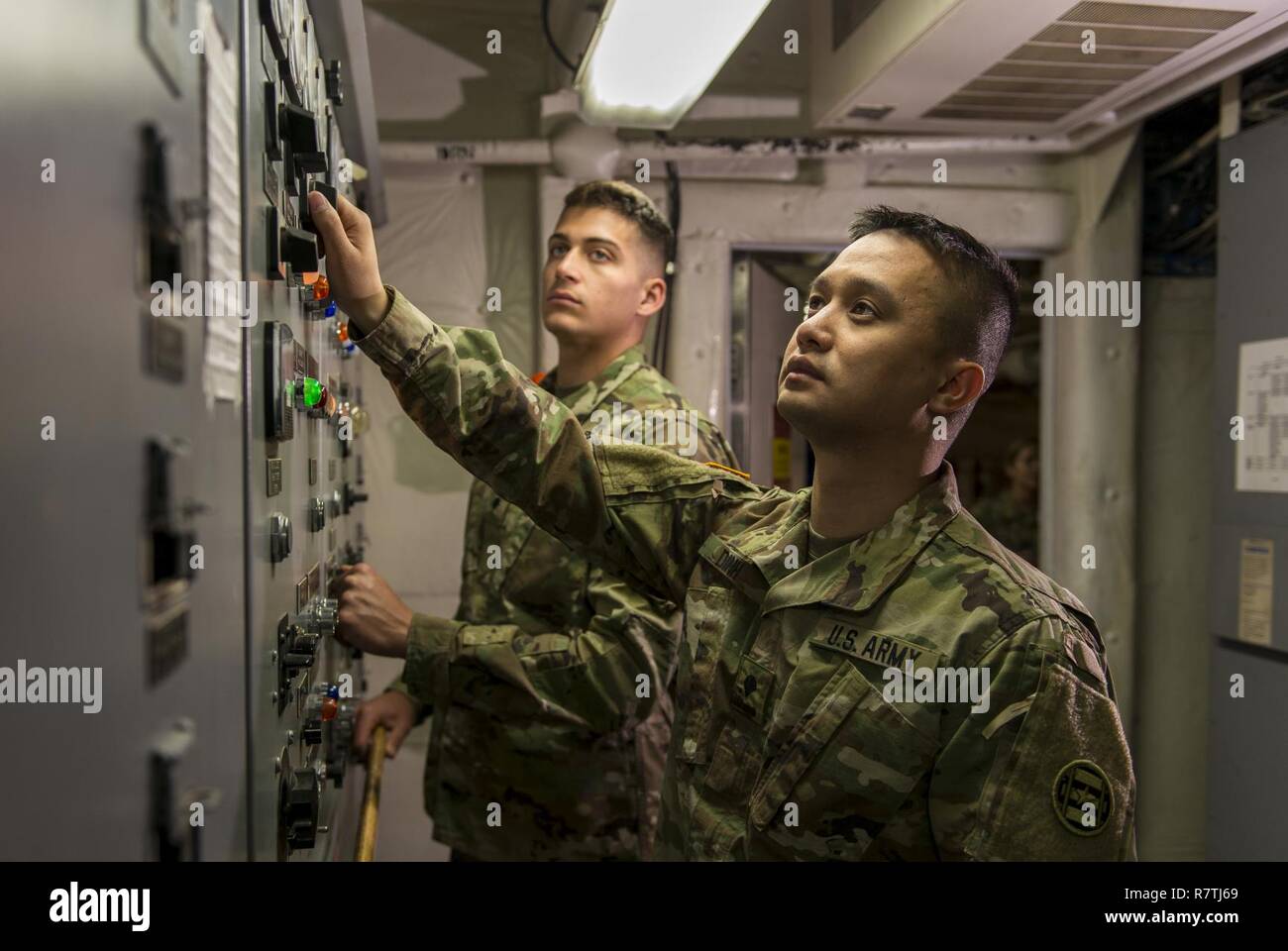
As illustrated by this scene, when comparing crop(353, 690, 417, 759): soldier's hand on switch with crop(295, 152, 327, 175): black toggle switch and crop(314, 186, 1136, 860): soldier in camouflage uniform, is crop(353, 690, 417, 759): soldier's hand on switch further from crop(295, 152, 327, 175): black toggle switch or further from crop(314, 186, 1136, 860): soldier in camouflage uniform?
crop(295, 152, 327, 175): black toggle switch

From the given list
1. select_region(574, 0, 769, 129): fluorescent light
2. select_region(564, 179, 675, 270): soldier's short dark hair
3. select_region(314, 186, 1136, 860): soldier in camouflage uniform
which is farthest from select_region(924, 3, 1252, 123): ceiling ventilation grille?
select_region(314, 186, 1136, 860): soldier in camouflage uniform

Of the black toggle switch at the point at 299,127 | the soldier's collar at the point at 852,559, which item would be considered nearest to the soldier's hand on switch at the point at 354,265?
the black toggle switch at the point at 299,127

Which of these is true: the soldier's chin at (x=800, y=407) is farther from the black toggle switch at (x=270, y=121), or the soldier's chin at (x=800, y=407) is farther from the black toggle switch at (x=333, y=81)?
the black toggle switch at (x=333, y=81)

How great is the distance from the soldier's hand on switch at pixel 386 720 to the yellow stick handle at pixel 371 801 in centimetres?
2

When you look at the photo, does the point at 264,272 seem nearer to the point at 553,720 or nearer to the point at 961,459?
the point at 553,720

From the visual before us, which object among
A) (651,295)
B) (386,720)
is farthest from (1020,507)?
(386,720)

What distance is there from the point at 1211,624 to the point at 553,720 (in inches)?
67.6

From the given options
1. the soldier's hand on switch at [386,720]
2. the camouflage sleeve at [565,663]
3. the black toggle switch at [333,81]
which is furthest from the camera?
the soldier's hand on switch at [386,720]

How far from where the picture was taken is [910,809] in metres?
1.10

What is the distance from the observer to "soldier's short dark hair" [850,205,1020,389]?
4.01ft

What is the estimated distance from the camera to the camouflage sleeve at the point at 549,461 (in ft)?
4.00

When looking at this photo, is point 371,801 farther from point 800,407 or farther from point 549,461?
point 800,407

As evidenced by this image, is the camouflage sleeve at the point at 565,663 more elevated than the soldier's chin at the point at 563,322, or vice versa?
the soldier's chin at the point at 563,322
